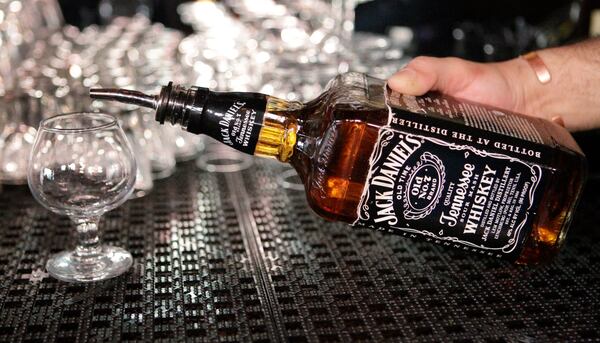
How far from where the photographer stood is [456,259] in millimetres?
1251

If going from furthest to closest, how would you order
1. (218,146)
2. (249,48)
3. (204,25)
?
(204,25)
(249,48)
(218,146)

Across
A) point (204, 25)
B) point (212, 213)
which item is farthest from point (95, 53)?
point (212, 213)

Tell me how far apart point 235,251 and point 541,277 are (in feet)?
1.62

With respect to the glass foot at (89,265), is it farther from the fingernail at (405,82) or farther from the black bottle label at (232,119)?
the fingernail at (405,82)

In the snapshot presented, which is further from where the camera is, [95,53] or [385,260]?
[95,53]

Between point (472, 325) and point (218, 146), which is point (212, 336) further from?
point (218, 146)

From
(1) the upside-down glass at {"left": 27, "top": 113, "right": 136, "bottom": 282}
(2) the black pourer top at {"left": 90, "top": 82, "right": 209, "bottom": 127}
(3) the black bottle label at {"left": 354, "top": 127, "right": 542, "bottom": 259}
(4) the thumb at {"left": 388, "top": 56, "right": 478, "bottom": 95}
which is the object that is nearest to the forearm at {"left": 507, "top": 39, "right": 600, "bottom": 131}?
(4) the thumb at {"left": 388, "top": 56, "right": 478, "bottom": 95}

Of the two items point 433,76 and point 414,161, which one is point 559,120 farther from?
point 414,161

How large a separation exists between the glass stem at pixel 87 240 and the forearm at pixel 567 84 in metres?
0.85

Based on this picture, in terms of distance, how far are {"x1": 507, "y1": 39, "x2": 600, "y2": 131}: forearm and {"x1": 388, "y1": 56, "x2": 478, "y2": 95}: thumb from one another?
4.7 inches

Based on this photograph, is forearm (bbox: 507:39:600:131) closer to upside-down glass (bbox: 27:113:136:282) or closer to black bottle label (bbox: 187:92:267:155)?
black bottle label (bbox: 187:92:267:155)

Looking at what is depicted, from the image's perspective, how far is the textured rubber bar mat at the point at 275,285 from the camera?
1.00 metres

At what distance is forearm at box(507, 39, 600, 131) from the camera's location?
1.48 m

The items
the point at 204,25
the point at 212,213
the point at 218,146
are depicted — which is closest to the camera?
the point at 212,213
